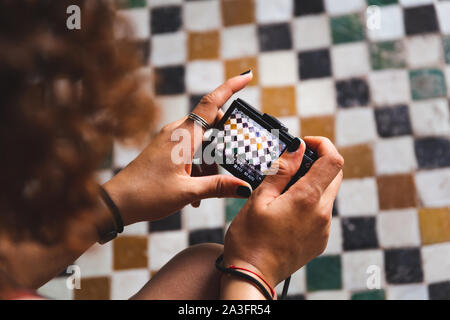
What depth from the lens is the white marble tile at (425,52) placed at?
1225mm

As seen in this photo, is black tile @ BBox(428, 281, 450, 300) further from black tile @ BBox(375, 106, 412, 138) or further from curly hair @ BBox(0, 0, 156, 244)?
curly hair @ BBox(0, 0, 156, 244)

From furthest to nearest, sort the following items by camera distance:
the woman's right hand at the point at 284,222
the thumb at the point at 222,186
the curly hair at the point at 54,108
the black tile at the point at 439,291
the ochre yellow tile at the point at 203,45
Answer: the ochre yellow tile at the point at 203,45 → the black tile at the point at 439,291 → the thumb at the point at 222,186 → the woman's right hand at the point at 284,222 → the curly hair at the point at 54,108

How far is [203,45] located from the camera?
132 centimetres

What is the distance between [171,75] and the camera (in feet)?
4.29

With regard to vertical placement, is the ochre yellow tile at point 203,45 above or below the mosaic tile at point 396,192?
above

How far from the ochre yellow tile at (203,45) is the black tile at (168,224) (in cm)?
54

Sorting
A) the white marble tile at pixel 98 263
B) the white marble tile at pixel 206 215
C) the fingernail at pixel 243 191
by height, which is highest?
the white marble tile at pixel 206 215

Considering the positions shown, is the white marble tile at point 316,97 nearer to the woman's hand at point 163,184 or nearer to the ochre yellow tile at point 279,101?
the ochre yellow tile at point 279,101

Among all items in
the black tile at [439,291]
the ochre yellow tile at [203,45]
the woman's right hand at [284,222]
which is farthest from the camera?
the ochre yellow tile at [203,45]

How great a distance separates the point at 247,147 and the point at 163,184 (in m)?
0.20

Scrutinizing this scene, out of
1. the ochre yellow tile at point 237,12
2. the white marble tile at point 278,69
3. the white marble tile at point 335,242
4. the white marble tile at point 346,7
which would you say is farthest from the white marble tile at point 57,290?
the white marble tile at point 346,7

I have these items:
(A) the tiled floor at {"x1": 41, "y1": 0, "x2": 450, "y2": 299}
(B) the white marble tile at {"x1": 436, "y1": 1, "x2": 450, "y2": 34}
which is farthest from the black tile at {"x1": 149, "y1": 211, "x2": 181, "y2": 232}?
(B) the white marble tile at {"x1": 436, "y1": 1, "x2": 450, "y2": 34}

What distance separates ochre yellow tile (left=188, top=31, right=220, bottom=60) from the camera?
1.31 metres

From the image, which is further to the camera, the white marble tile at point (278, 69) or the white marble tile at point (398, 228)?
the white marble tile at point (278, 69)
